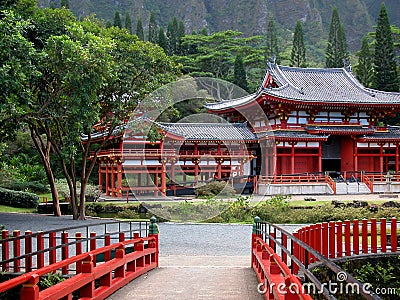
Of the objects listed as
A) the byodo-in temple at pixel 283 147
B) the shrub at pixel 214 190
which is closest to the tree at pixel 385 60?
the byodo-in temple at pixel 283 147

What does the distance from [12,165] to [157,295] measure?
35698 mm

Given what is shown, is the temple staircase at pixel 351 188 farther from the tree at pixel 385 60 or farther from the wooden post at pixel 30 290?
the wooden post at pixel 30 290

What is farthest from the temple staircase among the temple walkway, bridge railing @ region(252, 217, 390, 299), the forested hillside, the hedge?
the forested hillside

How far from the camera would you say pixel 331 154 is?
39562 mm

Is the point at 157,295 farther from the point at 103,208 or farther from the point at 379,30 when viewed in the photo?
→ the point at 379,30

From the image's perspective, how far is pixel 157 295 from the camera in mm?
8031

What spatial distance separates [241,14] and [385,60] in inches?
2474

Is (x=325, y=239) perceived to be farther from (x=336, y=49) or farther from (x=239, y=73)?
(x=336, y=49)

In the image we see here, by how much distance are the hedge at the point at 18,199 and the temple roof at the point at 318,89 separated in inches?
651

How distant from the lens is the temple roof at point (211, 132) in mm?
36062

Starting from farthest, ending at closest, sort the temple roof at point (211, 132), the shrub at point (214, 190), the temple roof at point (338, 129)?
the temple roof at point (211, 132)
the temple roof at point (338, 129)
the shrub at point (214, 190)

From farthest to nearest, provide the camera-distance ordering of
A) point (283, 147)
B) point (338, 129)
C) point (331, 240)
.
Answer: point (338, 129) → point (283, 147) → point (331, 240)

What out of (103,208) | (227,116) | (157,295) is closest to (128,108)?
(103,208)

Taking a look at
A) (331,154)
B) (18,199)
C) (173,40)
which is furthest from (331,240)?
(173,40)
